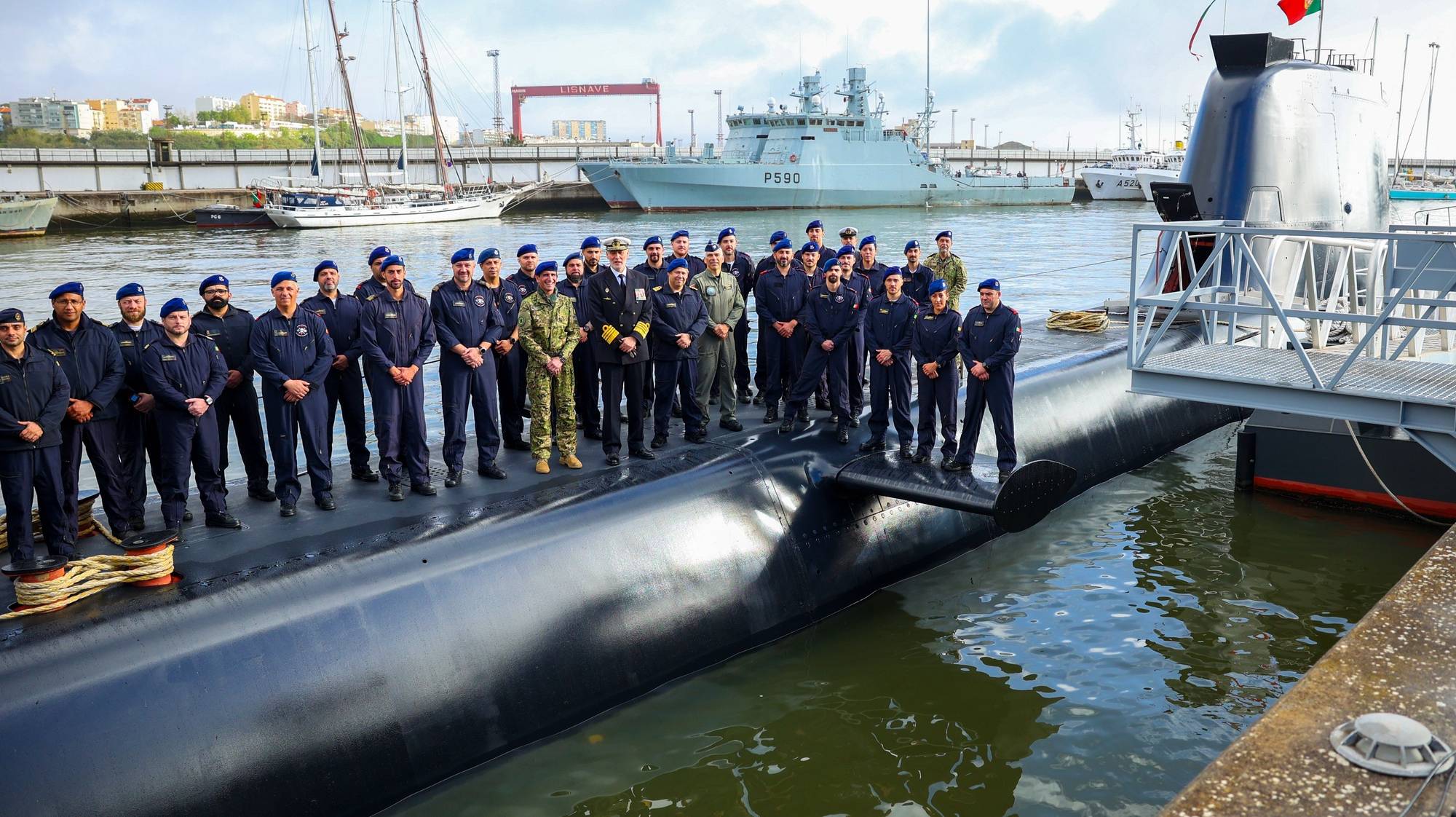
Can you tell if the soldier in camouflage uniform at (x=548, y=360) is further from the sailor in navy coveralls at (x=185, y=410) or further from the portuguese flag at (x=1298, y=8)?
the portuguese flag at (x=1298, y=8)

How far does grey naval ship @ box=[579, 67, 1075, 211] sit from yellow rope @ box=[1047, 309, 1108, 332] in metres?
44.4

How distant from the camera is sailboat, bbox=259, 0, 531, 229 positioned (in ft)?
159

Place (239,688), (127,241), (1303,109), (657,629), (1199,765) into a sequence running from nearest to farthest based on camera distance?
(239,688) → (1199,765) → (657,629) → (1303,109) → (127,241)

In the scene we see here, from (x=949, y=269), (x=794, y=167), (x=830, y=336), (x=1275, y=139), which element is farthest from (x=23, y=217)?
(x=1275, y=139)

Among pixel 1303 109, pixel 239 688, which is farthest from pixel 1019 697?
pixel 1303 109

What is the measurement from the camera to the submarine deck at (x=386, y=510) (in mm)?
6305

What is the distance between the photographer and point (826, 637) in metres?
8.89

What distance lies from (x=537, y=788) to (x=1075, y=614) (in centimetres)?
487

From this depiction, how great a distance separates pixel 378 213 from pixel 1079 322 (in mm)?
40108

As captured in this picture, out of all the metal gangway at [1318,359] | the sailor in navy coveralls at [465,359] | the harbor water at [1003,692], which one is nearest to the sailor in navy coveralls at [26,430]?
the sailor in navy coveralls at [465,359]

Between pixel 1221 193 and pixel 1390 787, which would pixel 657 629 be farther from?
pixel 1221 193

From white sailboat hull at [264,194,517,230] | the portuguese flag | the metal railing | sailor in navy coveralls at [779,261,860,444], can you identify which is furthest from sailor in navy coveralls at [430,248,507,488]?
white sailboat hull at [264,194,517,230]

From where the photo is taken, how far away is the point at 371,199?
5047 cm

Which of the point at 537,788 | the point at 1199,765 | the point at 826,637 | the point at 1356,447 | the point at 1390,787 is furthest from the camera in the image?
the point at 1356,447
